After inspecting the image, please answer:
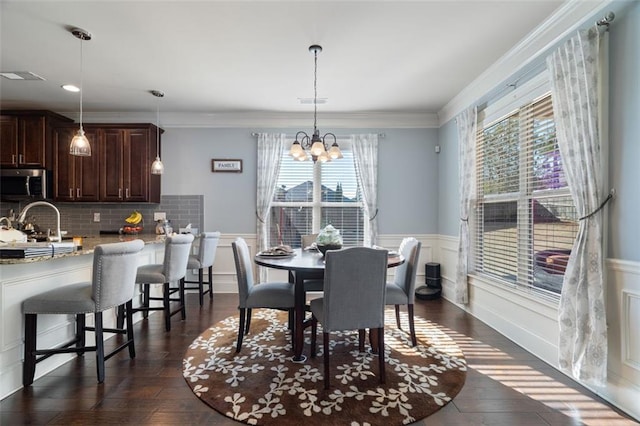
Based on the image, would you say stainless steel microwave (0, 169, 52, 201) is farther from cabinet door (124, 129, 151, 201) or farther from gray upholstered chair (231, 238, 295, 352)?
gray upholstered chair (231, 238, 295, 352)

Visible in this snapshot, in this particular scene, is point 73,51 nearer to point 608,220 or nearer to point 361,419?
point 361,419

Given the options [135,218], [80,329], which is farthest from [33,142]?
[80,329]

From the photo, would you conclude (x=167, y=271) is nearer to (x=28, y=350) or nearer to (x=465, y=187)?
(x=28, y=350)

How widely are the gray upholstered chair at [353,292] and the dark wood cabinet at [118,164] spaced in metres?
3.54

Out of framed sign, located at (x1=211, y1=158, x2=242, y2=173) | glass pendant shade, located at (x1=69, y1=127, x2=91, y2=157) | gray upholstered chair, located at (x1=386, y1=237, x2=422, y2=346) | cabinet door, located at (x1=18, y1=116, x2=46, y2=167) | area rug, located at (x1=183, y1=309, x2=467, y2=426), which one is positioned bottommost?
area rug, located at (x1=183, y1=309, x2=467, y2=426)

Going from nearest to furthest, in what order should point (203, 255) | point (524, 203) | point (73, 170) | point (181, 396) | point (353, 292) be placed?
point (181, 396), point (353, 292), point (524, 203), point (203, 255), point (73, 170)

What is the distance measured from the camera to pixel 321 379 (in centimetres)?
230

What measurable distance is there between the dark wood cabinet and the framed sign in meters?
0.89

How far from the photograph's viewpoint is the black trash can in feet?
14.5

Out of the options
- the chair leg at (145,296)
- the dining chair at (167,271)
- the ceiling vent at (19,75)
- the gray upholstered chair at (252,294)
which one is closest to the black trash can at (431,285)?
the gray upholstered chair at (252,294)

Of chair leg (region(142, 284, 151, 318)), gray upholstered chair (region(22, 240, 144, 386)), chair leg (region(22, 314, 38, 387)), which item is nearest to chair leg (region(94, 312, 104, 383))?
gray upholstered chair (region(22, 240, 144, 386))

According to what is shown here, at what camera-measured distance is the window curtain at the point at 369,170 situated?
4.79m

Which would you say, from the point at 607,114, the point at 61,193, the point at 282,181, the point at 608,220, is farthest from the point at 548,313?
the point at 61,193

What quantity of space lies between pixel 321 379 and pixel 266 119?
12.1 feet
